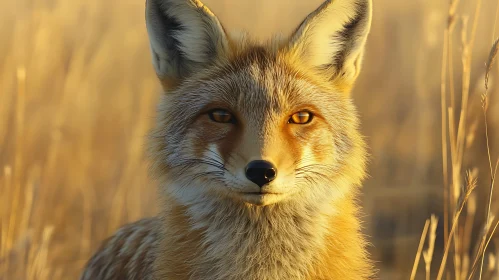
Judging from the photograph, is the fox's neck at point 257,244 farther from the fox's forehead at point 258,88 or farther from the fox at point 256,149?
the fox's forehead at point 258,88

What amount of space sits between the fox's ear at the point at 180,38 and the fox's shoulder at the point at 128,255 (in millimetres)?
826

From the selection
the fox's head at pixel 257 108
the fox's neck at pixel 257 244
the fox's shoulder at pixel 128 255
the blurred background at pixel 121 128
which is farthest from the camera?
the blurred background at pixel 121 128

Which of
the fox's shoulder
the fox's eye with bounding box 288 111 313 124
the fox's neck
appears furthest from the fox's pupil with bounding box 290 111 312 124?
the fox's shoulder

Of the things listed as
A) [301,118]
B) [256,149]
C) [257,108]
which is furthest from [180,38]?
[256,149]

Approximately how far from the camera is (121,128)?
763 centimetres

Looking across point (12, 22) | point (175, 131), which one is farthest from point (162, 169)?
point (12, 22)

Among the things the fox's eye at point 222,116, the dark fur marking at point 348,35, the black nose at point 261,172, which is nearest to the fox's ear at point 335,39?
the dark fur marking at point 348,35

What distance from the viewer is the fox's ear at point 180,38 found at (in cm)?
371

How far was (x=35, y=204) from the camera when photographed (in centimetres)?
614

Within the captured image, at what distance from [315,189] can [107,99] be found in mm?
5051

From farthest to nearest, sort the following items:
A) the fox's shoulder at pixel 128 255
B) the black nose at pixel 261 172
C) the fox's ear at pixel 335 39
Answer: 1. the fox's shoulder at pixel 128 255
2. the fox's ear at pixel 335 39
3. the black nose at pixel 261 172

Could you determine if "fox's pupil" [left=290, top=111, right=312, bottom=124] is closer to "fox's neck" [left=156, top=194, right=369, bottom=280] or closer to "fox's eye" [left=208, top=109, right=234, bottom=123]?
"fox's eye" [left=208, top=109, right=234, bottom=123]

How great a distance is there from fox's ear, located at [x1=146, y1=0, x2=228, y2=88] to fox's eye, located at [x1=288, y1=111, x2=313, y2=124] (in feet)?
2.01

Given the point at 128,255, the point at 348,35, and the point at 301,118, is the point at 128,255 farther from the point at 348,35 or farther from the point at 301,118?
the point at 348,35
